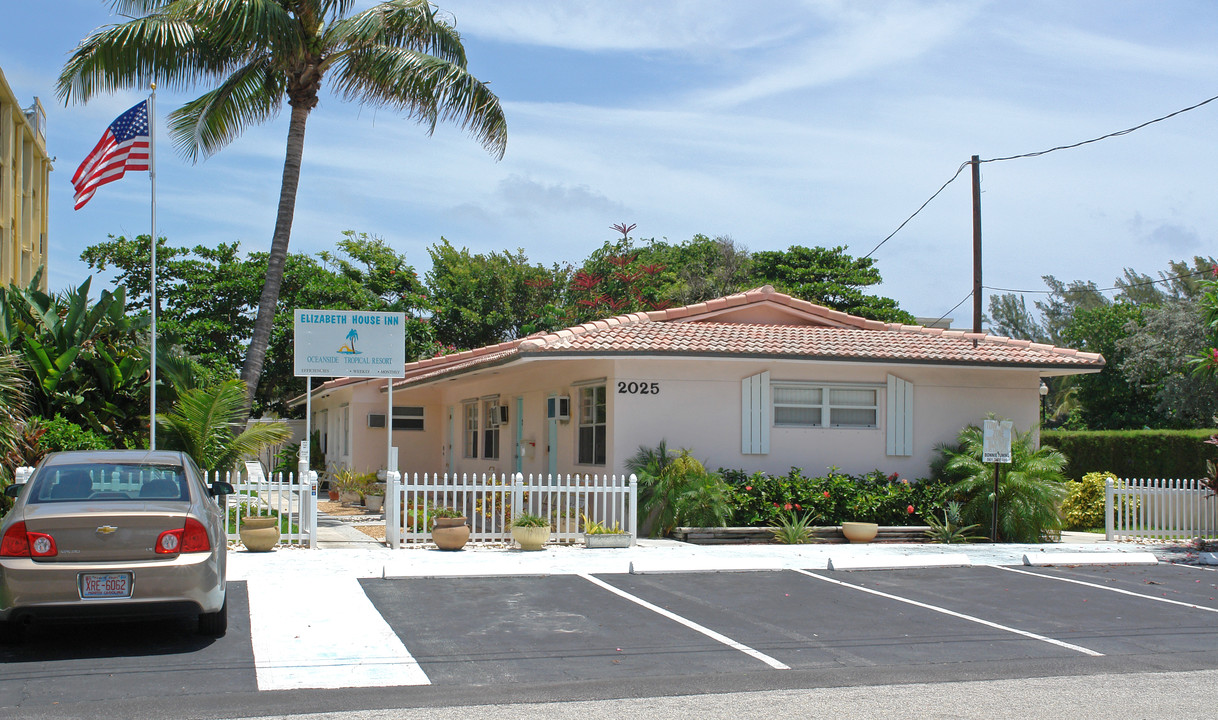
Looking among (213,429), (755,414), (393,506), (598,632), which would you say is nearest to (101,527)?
(598,632)

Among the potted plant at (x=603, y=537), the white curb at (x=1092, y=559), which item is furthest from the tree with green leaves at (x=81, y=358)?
the white curb at (x=1092, y=559)

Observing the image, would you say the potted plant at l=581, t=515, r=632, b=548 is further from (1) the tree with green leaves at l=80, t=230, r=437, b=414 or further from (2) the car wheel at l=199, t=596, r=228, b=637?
(1) the tree with green leaves at l=80, t=230, r=437, b=414

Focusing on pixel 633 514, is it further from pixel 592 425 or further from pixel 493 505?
pixel 592 425

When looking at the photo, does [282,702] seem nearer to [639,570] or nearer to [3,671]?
[3,671]

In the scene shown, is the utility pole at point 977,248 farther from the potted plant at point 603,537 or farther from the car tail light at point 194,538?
the car tail light at point 194,538

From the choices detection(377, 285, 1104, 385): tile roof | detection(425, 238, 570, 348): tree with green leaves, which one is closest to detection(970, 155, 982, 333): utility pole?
detection(377, 285, 1104, 385): tile roof

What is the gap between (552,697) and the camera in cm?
673

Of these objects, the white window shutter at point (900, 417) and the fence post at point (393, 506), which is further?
the white window shutter at point (900, 417)

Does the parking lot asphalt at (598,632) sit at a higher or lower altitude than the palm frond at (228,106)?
lower

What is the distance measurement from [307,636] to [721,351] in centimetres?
874

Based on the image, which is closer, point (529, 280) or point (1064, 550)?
point (1064, 550)

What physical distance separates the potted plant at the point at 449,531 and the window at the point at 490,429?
8.69 m

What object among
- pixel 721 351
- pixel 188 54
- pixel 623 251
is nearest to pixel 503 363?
pixel 721 351

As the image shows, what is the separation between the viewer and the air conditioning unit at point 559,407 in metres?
18.4
